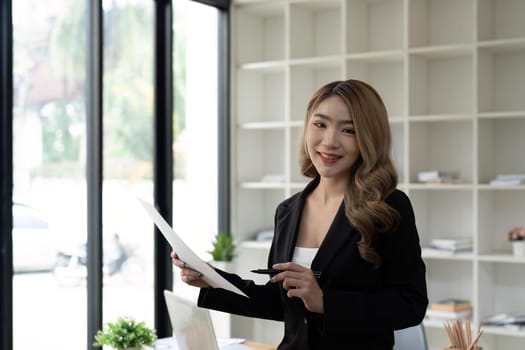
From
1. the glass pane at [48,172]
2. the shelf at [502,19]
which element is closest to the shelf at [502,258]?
the shelf at [502,19]

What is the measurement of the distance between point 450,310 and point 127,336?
2046 mm

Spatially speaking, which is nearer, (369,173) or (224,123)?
(369,173)

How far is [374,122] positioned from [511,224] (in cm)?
276

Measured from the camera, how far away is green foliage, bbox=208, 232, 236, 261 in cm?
464

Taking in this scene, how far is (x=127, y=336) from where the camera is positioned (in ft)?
9.33

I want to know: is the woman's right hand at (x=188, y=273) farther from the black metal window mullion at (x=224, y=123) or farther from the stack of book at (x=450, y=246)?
the black metal window mullion at (x=224, y=123)

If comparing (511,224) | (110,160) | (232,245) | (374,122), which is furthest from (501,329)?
(374,122)

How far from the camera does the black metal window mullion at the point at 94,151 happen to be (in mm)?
3988

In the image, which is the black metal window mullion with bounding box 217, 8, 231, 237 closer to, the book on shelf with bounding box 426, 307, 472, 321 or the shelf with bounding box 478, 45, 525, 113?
the book on shelf with bounding box 426, 307, 472, 321

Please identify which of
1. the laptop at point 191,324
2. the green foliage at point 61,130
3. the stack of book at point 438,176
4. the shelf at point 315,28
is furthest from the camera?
the shelf at point 315,28

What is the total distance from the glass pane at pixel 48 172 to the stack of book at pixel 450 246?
6.42 feet

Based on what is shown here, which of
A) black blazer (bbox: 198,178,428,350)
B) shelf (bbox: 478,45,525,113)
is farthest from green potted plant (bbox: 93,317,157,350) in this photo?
shelf (bbox: 478,45,525,113)

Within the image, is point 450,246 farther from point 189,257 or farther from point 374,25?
point 189,257

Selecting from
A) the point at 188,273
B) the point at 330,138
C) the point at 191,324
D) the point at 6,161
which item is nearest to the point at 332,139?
the point at 330,138
